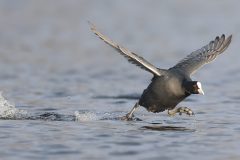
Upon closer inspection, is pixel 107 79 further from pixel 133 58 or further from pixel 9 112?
pixel 133 58

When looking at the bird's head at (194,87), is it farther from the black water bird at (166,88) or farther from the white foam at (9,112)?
the white foam at (9,112)

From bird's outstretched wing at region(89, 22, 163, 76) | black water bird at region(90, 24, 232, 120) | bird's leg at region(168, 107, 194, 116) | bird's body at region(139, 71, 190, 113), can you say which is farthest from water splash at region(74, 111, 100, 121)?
bird's outstretched wing at region(89, 22, 163, 76)

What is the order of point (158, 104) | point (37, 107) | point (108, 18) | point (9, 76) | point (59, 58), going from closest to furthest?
point (158, 104), point (37, 107), point (9, 76), point (59, 58), point (108, 18)

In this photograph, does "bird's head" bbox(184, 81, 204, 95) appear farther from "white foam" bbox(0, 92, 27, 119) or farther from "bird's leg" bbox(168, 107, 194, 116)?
"white foam" bbox(0, 92, 27, 119)

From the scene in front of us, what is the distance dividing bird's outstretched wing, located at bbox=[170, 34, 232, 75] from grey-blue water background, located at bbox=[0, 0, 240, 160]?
0.87 m

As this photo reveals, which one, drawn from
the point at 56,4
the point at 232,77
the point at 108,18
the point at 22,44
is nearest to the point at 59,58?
the point at 22,44

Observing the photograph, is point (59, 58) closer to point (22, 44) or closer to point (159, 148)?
point (22, 44)

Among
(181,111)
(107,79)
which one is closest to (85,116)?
(181,111)

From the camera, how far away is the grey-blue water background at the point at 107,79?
1198 cm

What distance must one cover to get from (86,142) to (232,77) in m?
9.61

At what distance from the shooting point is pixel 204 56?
1537 cm

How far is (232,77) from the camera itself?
69.6 ft

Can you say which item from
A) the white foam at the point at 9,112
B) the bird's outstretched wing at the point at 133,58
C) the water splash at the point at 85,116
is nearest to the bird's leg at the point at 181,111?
the bird's outstretched wing at the point at 133,58

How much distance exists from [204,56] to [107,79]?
5827mm
